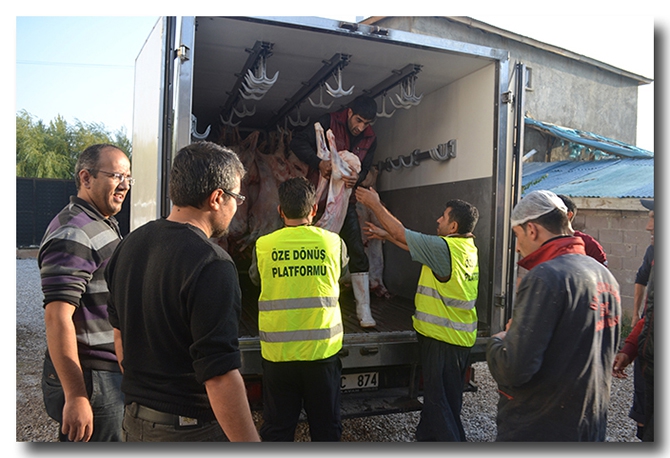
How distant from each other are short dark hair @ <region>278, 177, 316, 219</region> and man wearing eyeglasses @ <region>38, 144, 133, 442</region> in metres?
0.84

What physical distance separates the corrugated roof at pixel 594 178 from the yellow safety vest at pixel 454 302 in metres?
4.18

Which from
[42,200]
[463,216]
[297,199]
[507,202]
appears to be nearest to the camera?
[297,199]

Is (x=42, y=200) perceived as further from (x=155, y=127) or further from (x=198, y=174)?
(x=198, y=174)

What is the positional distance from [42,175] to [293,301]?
221 inches

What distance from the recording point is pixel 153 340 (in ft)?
4.97

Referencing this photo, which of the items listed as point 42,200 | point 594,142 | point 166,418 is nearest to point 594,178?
point 594,142

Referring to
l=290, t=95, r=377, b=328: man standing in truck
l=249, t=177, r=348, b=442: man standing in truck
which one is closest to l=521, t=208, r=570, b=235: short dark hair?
l=249, t=177, r=348, b=442: man standing in truck

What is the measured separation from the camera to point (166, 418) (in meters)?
1.54

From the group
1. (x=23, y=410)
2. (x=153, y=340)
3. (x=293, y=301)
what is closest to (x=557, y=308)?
(x=293, y=301)

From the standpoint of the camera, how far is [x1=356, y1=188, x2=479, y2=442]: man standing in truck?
296 cm

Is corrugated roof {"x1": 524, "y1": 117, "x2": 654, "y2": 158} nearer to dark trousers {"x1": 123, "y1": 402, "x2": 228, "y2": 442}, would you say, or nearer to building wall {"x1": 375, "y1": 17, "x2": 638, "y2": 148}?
building wall {"x1": 375, "y1": 17, "x2": 638, "y2": 148}

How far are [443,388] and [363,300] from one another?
3.04 feet

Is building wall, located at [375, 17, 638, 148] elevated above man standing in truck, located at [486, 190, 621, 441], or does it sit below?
above
